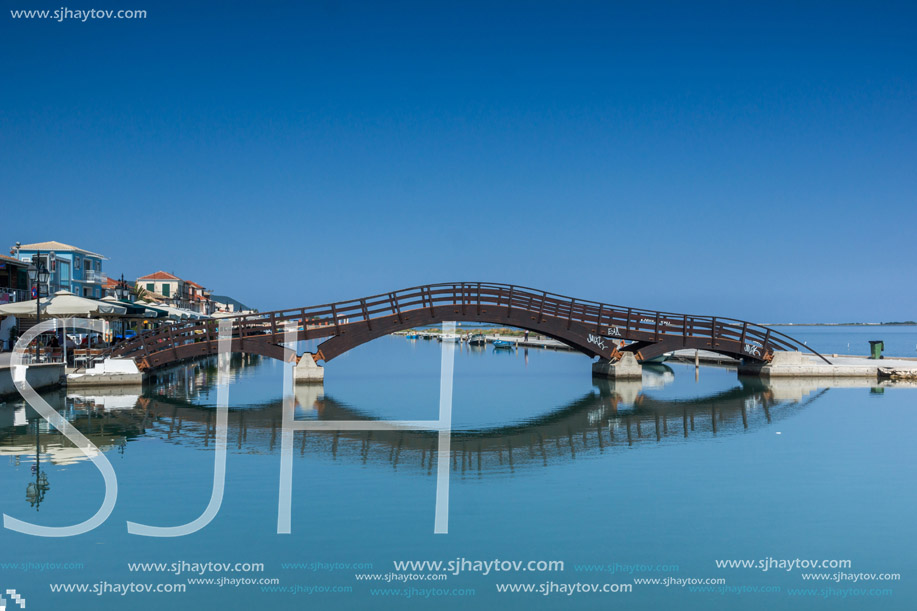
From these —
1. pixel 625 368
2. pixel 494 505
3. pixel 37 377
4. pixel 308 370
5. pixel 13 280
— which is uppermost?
pixel 13 280

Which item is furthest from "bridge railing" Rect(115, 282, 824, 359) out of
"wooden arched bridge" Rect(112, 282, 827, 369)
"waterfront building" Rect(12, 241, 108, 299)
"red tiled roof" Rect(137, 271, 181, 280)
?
"red tiled roof" Rect(137, 271, 181, 280)

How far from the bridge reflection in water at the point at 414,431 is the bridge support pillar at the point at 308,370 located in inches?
47.4

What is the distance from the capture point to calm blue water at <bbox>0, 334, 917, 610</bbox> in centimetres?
931

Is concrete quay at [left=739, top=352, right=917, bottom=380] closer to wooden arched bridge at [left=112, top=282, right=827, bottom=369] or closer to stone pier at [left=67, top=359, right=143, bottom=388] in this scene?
wooden arched bridge at [left=112, top=282, right=827, bottom=369]

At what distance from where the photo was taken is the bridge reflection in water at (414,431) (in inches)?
703

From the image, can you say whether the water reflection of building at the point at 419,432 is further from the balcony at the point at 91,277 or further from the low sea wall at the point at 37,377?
the balcony at the point at 91,277

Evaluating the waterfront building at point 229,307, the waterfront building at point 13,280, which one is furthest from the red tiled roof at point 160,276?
the waterfront building at point 13,280

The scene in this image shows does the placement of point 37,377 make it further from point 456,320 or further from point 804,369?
point 804,369

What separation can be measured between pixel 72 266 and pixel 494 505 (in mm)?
66187

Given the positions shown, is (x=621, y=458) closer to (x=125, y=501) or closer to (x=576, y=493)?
(x=576, y=493)

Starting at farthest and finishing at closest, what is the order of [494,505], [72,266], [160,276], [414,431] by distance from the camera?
[160,276] → [72,266] → [414,431] → [494,505]

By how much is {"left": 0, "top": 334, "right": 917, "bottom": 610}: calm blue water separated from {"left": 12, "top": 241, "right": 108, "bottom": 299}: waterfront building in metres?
44.6

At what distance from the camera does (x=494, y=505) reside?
519 inches

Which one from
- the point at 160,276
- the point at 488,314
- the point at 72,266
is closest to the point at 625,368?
the point at 488,314
